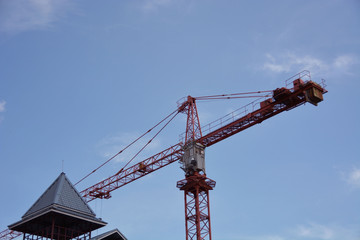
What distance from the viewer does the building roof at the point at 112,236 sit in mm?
75688

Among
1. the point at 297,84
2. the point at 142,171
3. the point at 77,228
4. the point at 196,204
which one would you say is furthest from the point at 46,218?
the point at 297,84

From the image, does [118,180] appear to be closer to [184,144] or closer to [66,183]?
[184,144]

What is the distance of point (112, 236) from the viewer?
254 feet

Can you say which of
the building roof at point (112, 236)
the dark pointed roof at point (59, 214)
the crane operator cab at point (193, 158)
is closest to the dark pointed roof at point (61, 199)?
the dark pointed roof at point (59, 214)

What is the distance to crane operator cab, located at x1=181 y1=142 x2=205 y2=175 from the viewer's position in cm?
10188

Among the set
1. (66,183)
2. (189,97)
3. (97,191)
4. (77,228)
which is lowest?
(77,228)

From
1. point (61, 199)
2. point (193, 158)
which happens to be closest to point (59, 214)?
point (61, 199)

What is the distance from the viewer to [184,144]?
10694 cm

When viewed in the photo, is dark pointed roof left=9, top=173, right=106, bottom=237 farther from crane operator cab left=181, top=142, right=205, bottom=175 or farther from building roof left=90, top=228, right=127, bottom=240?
crane operator cab left=181, top=142, right=205, bottom=175

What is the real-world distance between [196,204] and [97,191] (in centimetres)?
3027

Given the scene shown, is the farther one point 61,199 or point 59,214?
point 61,199

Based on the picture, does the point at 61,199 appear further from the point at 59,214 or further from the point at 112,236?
the point at 112,236

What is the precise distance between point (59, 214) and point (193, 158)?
99.0ft

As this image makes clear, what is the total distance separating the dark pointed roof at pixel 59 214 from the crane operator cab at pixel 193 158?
23.5 meters
